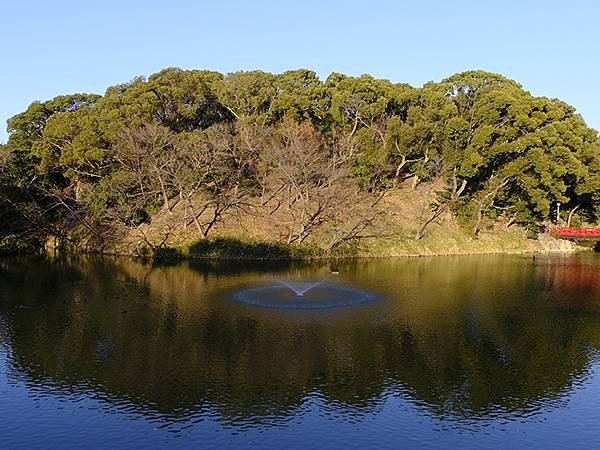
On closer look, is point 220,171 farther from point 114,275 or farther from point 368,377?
point 368,377

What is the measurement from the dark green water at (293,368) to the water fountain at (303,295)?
99cm

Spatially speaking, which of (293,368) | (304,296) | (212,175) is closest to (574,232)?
(212,175)

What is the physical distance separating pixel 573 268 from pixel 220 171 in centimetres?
3361

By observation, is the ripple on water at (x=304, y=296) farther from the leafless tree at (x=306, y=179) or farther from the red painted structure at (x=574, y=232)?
the red painted structure at (x=574, y=232)

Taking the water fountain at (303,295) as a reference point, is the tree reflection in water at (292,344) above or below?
below

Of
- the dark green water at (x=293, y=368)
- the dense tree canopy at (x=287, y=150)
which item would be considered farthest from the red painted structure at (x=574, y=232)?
the dark green water at (x=293, y=368)

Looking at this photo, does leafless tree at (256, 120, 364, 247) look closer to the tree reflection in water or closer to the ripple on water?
the tree reflection in water

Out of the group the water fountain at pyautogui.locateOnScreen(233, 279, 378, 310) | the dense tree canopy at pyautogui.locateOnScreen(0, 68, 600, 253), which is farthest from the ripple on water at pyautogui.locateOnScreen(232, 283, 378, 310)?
the dense tree canopy at pyautogui.locateOnScreen(0, 68, 600, 253)

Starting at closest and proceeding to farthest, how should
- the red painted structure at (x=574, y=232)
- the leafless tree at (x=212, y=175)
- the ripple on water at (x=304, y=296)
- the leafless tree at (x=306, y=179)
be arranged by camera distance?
the ripple on water at (x=304, y=296) → the leafless tree at (x=212, y=175) → the leafless tree at (x=306, y=179) → the red painted structure at (x=574, y=232)

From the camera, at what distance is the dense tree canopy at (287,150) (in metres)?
54.8

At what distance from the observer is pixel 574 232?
204ft

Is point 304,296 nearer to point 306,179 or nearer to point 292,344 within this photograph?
point 292,344

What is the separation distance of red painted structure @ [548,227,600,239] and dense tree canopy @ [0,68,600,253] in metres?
1.89

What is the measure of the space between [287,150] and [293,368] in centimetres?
3374
